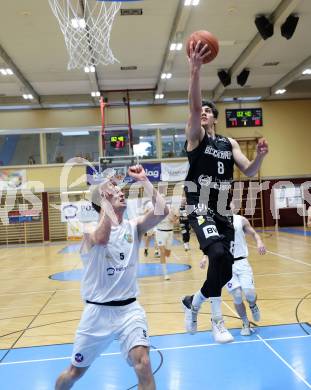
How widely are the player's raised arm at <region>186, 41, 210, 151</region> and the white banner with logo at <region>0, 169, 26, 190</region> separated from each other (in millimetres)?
18311

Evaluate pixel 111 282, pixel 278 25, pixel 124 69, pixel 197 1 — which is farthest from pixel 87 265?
pixel 124 69

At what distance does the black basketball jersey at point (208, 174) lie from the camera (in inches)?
155

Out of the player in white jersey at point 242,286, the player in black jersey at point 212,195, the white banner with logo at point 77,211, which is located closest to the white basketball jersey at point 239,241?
the player in white jersey at point 242,286

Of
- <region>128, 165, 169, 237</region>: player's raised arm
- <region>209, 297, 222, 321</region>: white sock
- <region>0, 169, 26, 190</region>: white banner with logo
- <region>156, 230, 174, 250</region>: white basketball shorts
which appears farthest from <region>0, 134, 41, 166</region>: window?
<region>128, 165, 169, 237</region>: player's raised arm

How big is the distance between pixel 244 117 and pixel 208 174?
17.7 metres

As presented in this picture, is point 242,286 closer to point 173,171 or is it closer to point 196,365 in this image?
point 196,365

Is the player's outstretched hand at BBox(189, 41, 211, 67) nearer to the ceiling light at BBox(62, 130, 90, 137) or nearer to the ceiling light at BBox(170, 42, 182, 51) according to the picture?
the ceiling light at BBox(170, 42, 182, 51)

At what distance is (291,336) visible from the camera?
16.9 feet

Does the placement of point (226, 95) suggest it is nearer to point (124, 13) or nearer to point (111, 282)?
point (124, 13)

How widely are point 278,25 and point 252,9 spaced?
124 centimetres

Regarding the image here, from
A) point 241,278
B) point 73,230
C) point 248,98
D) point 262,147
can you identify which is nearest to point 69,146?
point 73,230

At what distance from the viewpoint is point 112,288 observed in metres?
3.20

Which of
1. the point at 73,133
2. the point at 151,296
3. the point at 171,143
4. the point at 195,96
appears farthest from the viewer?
the point at 171,143

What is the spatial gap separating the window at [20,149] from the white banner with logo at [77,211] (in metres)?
2.98
